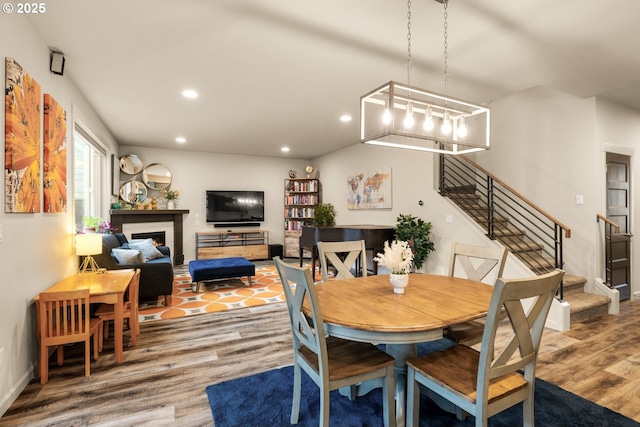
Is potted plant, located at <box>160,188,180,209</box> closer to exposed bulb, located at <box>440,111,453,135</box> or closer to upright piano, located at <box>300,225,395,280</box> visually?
upright piano, located at <box>300,225,395,280</box>

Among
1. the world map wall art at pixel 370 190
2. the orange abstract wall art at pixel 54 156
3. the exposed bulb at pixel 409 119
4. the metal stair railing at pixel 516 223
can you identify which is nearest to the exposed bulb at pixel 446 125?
the exposed bulb at pixel 409 119

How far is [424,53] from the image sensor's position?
2.86 meters

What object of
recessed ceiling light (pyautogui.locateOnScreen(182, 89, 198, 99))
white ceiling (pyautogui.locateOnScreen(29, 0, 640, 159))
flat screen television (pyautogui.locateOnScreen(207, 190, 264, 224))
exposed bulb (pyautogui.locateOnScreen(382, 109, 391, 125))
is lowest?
flat screen television (pyautogui.locateOnScreen(207, 190, 264, 224))

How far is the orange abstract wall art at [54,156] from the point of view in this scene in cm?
259

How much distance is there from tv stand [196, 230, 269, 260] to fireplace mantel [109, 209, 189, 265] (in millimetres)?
393

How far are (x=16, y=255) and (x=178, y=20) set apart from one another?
2.00 meters

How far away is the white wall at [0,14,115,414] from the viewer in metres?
1.98

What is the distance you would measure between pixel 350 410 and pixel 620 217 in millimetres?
4717

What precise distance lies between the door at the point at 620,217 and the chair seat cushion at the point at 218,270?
4.89 m

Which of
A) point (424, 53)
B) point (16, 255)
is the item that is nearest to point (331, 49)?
point (424, 53)

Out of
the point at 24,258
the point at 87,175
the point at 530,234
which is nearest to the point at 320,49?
the point at 24,258

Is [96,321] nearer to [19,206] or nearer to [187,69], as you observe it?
[19,206]

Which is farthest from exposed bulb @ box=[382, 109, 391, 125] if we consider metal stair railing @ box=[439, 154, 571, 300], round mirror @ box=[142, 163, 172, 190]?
round mirror @ box=[142, 163, 172, 190]

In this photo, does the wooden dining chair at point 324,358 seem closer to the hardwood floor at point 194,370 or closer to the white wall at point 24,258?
the hardwood floor at point 194,370
